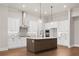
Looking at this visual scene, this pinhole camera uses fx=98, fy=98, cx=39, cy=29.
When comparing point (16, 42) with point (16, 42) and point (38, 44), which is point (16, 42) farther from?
point (38, 44)

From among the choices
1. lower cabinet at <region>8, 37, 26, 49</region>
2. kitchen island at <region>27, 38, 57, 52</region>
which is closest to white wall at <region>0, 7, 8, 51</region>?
lower cabinet at <region>8, 37, 26, 49</region>

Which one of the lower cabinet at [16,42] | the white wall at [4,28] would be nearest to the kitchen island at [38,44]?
the lower cabinet at [16,42]

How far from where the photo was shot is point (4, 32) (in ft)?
15.7

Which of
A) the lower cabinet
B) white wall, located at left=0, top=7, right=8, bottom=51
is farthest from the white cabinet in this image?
white wall, located at left=0, top=7, right=8, bottom=51

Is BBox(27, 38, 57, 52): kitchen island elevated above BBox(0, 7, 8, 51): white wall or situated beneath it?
situated beneath

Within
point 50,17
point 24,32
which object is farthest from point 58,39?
point 24,32

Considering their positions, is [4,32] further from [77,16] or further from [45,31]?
[77,16]

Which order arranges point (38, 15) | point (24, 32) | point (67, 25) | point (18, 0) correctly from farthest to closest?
point (67, 25)
point (24, 32)
point (38, 15)
point (18, 0)

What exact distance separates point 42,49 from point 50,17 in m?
1.77

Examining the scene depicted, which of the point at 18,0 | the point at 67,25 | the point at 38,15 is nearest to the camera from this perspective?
the point at 18,0

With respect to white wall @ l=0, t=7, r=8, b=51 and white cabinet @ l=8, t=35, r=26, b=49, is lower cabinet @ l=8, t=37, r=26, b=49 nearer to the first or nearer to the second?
white cabinet @ l=8, t=35, r=26, b=49

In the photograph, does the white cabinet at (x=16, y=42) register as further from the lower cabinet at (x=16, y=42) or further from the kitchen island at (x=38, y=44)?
the kitchen island at (x=38, y=44)

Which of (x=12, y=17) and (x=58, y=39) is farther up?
(x=12, y=17)

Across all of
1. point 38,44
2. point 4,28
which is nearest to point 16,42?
point 4,28
